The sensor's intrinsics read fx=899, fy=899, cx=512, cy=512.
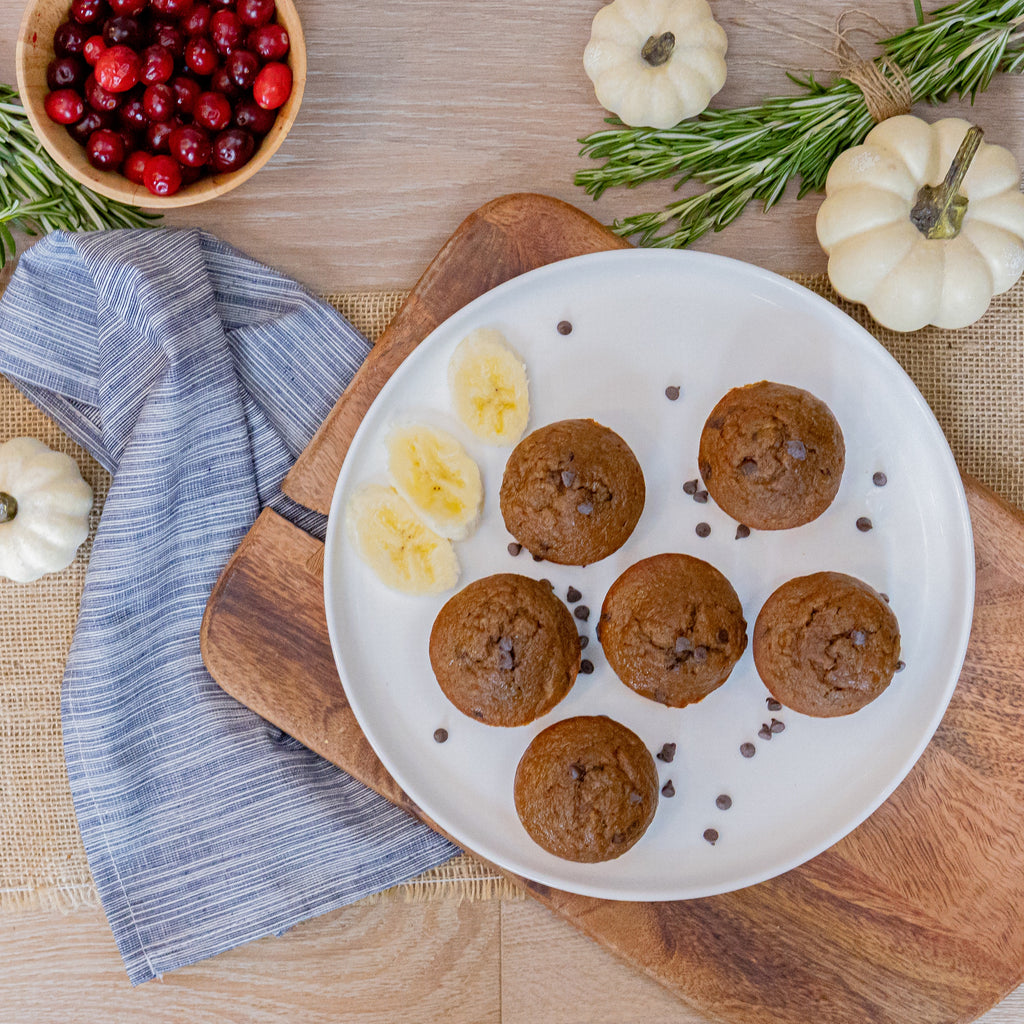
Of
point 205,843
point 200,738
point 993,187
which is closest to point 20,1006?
point 205,843

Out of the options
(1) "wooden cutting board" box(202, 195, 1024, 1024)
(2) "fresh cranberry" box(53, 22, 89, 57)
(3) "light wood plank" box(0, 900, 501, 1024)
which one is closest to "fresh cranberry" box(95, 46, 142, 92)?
(2) "fresh cranberry" box(53, 22, 89, 57)

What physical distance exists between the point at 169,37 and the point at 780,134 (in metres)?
1.75

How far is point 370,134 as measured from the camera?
2781mm

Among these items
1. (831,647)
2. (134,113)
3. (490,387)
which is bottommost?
(831,647)

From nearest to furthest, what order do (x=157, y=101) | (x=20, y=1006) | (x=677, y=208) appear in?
(x=157, y=101) → (x=677, y=208) → (x=20, y=1006)

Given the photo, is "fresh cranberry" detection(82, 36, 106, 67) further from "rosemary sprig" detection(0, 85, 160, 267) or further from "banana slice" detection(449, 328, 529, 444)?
"banana slice" detection(449, 328, 529, 444)

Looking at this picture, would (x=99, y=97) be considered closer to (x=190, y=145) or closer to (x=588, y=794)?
(x=190, y=145)

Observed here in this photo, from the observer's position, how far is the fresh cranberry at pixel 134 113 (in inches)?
99.0

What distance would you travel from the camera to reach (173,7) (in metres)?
2.47

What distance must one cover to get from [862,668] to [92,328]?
2455 mm

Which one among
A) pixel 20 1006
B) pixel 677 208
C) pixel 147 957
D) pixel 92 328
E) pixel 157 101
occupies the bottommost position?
pixel 20 1006

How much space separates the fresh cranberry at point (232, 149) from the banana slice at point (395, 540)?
0.99 m

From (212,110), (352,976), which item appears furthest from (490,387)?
(352,976)

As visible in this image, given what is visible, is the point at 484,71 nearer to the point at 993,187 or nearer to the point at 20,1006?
the point at 993,187
